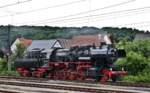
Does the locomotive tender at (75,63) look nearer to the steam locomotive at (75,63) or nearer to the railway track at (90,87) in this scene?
the steam locomotive at (75,63)

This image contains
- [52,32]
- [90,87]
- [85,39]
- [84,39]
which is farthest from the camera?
[52,32]

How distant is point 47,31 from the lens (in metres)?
76.2

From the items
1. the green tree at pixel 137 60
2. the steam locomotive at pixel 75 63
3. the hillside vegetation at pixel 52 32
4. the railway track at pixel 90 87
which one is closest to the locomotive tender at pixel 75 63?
the steam locomotive at pixel 75 63

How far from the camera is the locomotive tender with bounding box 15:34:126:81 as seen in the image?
29614 mm

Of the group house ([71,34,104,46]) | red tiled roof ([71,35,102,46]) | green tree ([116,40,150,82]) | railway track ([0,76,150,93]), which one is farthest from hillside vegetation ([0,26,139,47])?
railway track ([0,76,150,93])

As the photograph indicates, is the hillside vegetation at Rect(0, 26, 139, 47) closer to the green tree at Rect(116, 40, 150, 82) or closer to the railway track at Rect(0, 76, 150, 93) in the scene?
the green tree at Rect(116, 40, 150, 82)

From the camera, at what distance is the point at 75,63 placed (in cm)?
3216

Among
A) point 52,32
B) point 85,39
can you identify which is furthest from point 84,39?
point 52,32

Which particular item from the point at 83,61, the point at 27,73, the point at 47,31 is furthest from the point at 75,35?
the point at 83,61

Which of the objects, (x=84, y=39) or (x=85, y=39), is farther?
(x=84, y=39)

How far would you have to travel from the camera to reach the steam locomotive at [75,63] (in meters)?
29.6

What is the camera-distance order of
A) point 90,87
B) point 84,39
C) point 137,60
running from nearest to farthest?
point 90,87 → point 137,60 → point 84,39

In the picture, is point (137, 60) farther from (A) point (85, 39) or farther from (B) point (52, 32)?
(B) point (52, 32)

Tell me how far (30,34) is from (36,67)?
156 feet
